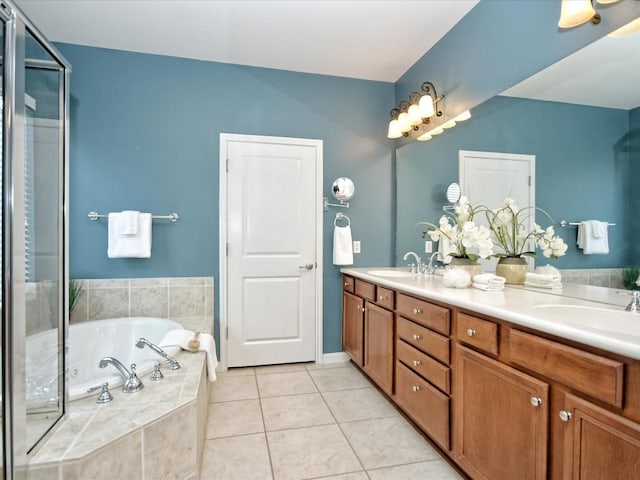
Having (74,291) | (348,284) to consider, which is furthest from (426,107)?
(74,291)

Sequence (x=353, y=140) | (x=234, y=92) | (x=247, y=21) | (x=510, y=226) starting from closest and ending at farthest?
(x=510, y=226), (x=247, y=21), (x=234, y=92), (x=353, y=140)

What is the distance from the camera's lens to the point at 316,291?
324 cm

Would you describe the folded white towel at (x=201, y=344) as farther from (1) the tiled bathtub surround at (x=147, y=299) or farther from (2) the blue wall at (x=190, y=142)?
(2) the blue wall at (x=190, y=142)

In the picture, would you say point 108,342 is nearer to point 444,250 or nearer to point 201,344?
point 201,344

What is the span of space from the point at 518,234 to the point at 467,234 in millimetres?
280

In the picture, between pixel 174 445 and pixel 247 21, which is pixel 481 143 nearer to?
pixel 247 21

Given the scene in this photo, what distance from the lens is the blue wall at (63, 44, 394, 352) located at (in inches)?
110

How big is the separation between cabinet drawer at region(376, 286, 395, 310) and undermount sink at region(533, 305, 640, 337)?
38.5 inches

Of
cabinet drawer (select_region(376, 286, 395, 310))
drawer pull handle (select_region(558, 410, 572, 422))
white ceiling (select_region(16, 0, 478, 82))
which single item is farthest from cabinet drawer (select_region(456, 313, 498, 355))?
white ceiling (select_region(16, 0, 478, 82))

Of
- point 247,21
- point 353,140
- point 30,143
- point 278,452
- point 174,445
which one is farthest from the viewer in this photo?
point 353,140

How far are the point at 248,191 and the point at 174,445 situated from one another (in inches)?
81.5

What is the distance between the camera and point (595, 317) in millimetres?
1364

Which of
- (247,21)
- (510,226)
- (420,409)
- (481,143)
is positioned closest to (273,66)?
(247,21)

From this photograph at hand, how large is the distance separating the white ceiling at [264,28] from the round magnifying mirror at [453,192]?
1.10 meters
